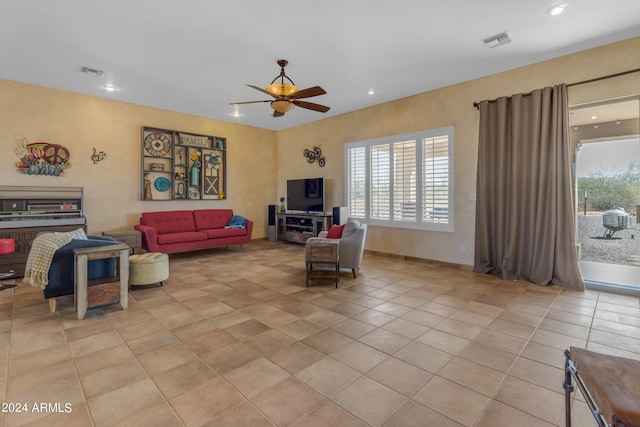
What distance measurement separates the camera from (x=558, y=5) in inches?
117

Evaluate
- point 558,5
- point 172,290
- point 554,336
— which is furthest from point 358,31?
point 172,290

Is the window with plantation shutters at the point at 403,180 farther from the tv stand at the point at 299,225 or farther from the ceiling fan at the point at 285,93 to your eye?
the ceiling fan at the point at 285,93

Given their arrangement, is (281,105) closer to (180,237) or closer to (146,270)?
(146,270)

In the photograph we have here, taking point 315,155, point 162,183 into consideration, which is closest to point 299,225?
point 315,155

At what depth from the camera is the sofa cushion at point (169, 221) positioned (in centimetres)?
600

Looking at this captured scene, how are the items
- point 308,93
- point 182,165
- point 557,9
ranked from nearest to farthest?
point 557,9
point 308,93
point 182,165

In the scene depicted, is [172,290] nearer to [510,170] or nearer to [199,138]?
[199,138]

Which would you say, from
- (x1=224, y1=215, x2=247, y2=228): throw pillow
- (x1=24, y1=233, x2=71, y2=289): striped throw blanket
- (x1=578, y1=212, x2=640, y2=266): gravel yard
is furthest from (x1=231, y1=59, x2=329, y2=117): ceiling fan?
(x1=578, y1=212, x2=640, y2=266): gravel yard

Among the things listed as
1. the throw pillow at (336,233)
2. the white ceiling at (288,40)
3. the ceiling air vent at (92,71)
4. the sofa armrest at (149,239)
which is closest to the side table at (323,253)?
the throw pillow at (336,233)

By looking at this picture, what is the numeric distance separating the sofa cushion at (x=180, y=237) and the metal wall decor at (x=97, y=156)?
179 centimetres

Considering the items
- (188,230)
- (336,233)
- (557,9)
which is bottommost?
(188,230)

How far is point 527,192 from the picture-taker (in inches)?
169

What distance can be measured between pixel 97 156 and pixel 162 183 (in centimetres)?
120

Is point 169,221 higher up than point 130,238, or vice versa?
point 169,221
